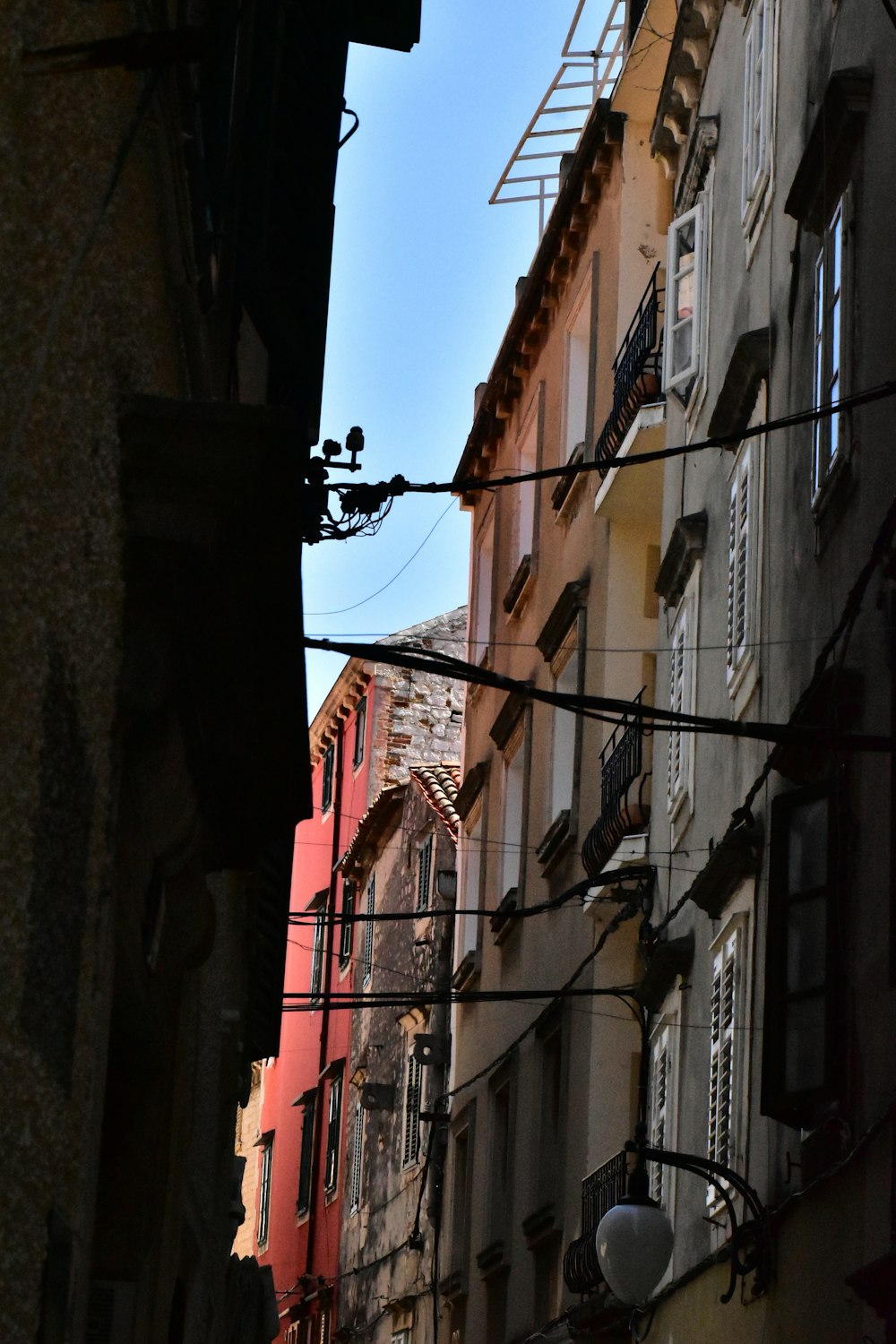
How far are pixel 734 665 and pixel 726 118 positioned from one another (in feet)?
16.8

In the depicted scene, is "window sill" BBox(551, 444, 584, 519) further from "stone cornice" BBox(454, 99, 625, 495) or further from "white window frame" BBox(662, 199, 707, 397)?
"white window frame" BBox(662, 199, 707, 397)

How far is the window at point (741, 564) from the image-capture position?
1296cm

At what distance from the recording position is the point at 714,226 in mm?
16219

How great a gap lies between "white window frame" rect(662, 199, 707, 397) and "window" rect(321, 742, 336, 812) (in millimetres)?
24924

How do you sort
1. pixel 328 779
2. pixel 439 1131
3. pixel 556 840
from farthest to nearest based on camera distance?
pixel 328 779 → pixel 439 1131 → pixel 556 840

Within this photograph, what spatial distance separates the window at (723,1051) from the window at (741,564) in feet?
5.79

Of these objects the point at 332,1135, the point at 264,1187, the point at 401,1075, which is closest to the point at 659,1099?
the point at 401,1075

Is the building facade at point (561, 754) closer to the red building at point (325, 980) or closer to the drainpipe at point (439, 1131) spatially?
the drainpipe at point (439, 1131)

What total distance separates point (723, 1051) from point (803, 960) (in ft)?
8.53

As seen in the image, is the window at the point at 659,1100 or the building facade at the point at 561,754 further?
the building facade at the point at 561,754

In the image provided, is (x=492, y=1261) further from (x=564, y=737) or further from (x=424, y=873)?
(x=424, y=873)

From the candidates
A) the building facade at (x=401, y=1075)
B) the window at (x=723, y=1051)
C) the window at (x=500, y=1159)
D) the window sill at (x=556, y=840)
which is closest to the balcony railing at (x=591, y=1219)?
the window at (x=723, y=1051)

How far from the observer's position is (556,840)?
19.8 m

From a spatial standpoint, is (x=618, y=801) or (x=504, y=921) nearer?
(x=618, y=801)
